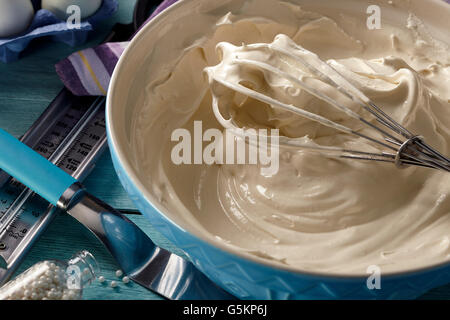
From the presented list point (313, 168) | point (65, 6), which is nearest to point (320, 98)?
point (313, 168)

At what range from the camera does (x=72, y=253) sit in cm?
72

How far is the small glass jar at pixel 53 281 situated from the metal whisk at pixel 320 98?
0.26m

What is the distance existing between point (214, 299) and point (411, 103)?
1.14ft

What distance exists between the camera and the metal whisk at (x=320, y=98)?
0.62 m

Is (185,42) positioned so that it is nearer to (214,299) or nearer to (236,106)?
(236,106)

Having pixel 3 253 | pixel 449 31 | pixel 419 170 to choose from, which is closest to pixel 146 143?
pixel 3 253

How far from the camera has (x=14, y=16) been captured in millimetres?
937

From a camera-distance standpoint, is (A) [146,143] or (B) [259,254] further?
(A) [146,143]

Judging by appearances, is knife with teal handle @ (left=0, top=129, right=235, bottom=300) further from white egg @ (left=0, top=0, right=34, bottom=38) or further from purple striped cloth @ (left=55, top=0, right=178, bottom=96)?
white egg @ (left=0, top=0, right=34, bottom=38)

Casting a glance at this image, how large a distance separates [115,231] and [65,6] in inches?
19.3

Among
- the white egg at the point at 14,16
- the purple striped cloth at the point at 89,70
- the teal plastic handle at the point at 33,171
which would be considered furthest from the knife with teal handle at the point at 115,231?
the white egg at the point at 14,16

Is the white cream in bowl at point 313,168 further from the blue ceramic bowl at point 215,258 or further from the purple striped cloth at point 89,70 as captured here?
the purple striped cloth at point 89,70

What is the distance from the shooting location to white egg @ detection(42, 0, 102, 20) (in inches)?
38.6

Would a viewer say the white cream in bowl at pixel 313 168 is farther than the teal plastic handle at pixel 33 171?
No
